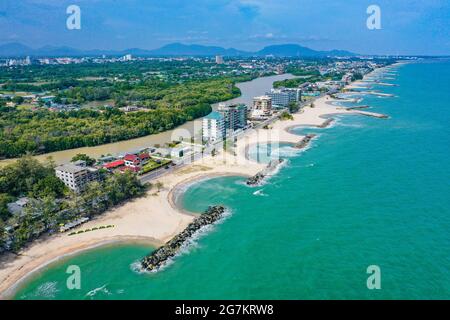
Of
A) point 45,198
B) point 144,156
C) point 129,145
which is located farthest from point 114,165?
point 129,145

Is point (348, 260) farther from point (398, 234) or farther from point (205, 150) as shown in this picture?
point (205, 150)

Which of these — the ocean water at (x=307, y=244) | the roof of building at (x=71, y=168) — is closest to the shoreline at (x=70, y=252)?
the ocean water at (x=307, y=244)

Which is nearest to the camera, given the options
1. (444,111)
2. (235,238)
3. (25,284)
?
(25,284)

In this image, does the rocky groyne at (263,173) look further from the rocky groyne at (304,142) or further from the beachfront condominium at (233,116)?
the beachfront condominium at (233,116)

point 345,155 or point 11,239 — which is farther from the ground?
point 345,155

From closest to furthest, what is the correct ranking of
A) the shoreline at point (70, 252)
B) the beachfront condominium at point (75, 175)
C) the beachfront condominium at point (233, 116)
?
the shoreline at point (70, 252), the beachfront condominium at point (75, 175), the beachfront condominium at point (233, 116)

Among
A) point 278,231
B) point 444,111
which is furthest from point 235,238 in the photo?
point 444,111

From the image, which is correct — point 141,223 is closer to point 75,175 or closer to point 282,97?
point 75,175
